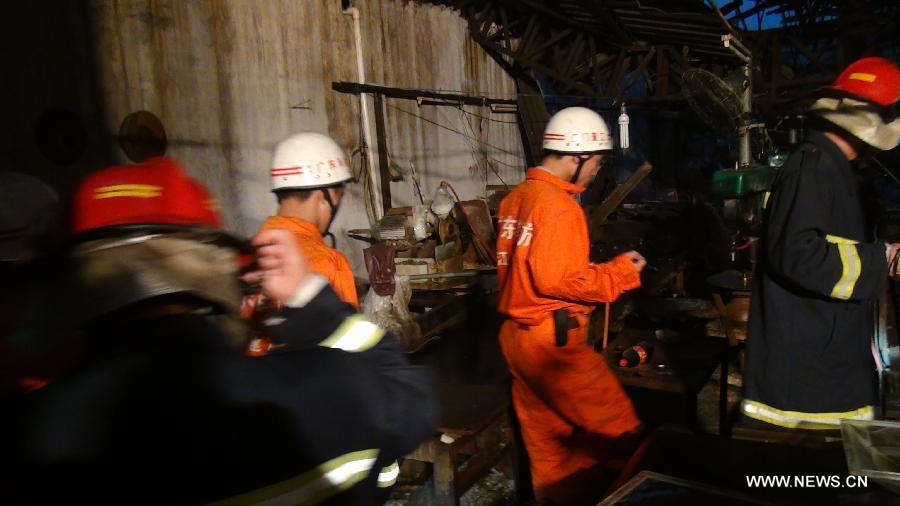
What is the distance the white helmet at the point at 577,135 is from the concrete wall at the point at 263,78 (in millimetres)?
4336

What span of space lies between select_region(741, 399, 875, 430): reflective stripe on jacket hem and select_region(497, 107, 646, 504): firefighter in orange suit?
79 cm

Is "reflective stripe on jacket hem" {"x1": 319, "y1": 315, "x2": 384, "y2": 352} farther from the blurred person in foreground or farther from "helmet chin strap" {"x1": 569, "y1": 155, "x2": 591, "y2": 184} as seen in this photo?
"helmet chin strap" {"x1": 569, "y1": 155, "x2": 591, "y2": 184}

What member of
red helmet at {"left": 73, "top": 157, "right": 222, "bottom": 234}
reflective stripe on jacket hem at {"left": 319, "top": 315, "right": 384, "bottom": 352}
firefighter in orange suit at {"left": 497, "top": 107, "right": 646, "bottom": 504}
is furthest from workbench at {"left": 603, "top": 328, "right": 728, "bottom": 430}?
red helmet at {"left": 73, "top": 157, "right": 222, "bottom": 234}

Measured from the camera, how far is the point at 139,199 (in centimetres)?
102

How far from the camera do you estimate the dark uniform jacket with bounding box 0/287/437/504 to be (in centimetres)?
88

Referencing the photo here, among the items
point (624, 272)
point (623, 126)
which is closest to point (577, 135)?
point (624, 272)

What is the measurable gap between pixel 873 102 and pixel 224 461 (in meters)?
2.60

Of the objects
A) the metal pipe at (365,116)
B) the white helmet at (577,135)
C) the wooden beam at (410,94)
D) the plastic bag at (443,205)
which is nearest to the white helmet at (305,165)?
the white helmet at (577,135)

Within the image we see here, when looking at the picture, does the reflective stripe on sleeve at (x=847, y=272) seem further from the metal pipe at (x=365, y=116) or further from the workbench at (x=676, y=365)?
the metal pipe at (x=365, y=116)

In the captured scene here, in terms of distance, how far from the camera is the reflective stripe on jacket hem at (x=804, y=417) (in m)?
2.33

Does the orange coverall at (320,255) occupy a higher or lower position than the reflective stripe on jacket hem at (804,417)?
higher

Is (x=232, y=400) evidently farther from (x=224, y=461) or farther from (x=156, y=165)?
(x=156, y=165)

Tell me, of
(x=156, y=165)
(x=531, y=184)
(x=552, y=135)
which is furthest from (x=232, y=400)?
(x=552, y=135)
